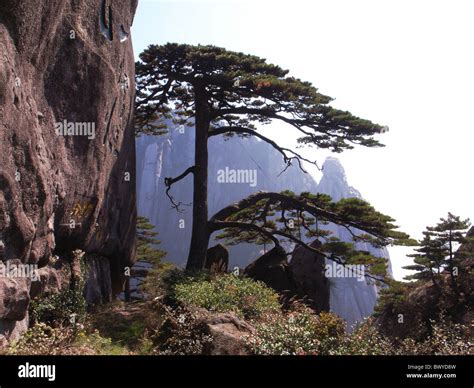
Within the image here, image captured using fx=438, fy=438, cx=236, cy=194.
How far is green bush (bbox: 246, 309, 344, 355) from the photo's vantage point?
734 centimetres

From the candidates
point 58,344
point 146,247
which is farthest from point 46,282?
point 146,247

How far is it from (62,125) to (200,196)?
28.6ft

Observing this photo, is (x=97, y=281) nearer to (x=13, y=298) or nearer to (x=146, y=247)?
(x=13, y=298)

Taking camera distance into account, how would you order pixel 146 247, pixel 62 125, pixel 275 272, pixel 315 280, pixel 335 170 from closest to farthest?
pixel 62 125, pixel 275 272, pixel 315 280, pixel 146 247, pixel 335 170

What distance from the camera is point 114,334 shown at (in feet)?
32.7

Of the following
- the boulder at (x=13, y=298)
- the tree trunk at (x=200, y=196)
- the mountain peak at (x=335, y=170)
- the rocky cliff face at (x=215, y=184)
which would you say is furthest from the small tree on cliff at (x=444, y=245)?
the mountain peak at (x=335, y=170)

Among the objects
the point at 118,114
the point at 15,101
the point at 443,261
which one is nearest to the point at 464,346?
the point at 15,101

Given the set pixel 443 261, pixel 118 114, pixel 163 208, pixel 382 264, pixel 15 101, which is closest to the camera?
pixel 15 101

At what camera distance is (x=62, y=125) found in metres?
9.15

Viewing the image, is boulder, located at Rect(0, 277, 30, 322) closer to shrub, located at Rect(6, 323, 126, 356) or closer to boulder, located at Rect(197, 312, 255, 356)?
shrub, located at Rect(6, 323, 126, 356)

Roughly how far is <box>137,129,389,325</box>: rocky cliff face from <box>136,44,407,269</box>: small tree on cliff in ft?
239

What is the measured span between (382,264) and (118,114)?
9.31m

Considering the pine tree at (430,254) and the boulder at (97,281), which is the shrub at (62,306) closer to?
the boulder at (97,281)

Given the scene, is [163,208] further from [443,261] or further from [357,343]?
[357,343]
